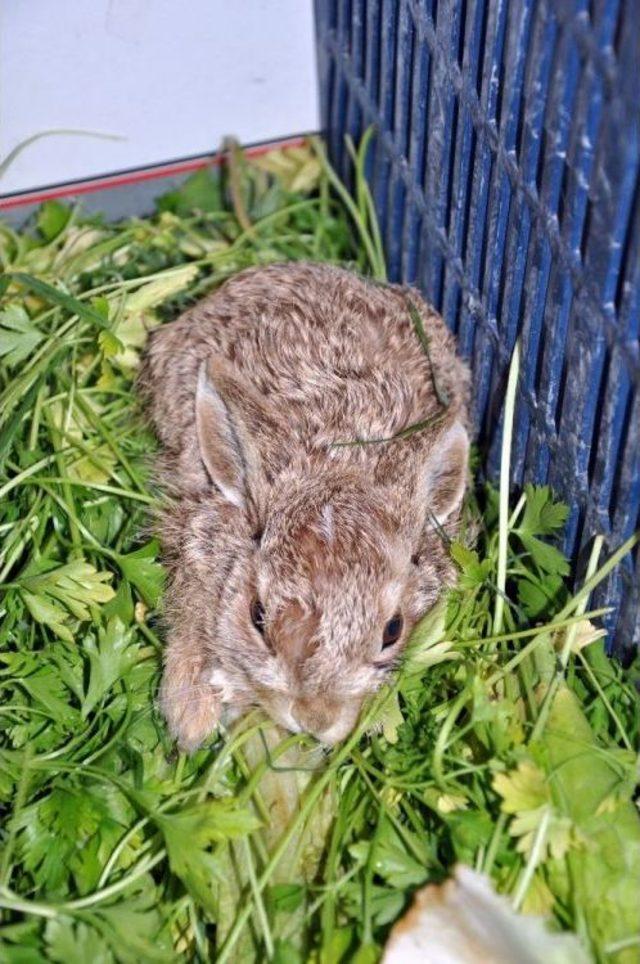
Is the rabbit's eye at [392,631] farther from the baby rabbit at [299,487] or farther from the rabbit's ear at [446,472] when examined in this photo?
the rabbit's ear at [446,472]

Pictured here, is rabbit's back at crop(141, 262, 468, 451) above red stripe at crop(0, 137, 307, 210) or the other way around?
the other way around

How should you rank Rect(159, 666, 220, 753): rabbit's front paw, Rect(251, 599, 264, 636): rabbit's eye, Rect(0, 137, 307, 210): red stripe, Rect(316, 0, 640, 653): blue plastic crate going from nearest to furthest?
Rect(316, 0, 640, 653): blue plastic crate < Rect(251, 599, 264, 636): rabbit's eye < Rect(159, 666, 220, 753): rabbit's front paw < Rect(0, 137, 307, 210): red stripe

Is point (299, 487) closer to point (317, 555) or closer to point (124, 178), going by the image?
point (317, 555)

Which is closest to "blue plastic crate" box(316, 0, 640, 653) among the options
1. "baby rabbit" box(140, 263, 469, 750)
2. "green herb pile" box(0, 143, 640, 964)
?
"green herb pile" box(0, 143, 640, 964)

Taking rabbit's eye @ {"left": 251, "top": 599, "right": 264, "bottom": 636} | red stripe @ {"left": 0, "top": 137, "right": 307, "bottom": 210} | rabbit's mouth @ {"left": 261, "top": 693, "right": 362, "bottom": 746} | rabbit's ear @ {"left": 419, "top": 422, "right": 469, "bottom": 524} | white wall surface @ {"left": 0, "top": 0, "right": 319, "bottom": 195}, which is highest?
white wall surface @ {"left": 0, "top": 0, "right": 319, "bottom": 195}

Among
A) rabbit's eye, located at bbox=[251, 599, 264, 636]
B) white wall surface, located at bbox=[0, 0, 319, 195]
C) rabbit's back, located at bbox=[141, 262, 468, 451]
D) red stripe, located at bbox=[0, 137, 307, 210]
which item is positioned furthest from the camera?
red stripe, located at bbox=[0, 137, 307, 210]

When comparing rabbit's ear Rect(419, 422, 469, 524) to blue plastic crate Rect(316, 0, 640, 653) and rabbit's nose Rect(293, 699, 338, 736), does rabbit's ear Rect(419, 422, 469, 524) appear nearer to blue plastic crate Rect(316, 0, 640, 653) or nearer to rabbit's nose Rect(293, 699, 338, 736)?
→ blue plastic crate Rect(316, 0, 640, 653)

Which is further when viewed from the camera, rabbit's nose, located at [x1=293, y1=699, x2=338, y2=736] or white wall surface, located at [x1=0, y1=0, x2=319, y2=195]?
white wall surface, located at [x1=0, y1=0, x2=319, y2=195]

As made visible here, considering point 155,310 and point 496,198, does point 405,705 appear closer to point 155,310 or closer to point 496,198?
point 496,198

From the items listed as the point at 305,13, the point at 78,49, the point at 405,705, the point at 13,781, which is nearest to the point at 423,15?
the point at 305,13
